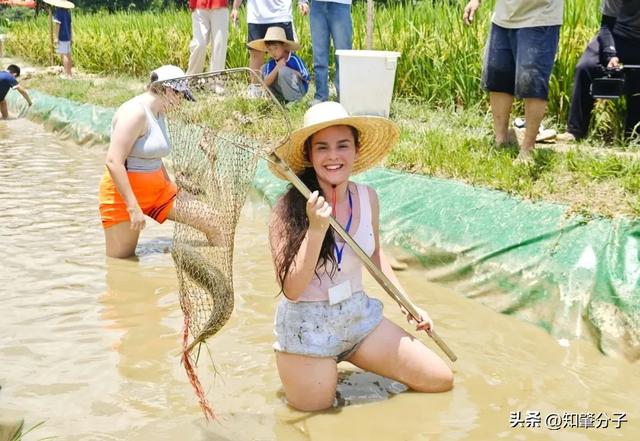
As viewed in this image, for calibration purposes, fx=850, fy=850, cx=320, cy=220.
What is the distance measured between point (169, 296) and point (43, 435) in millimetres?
1618

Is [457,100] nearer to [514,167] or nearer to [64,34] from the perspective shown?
[514,167]

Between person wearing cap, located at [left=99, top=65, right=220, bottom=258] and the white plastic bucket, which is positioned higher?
the white plastic bucket

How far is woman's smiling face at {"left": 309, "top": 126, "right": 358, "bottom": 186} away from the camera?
3146 millimetres

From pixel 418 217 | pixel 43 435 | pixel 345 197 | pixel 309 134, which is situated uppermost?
pixel 309 134

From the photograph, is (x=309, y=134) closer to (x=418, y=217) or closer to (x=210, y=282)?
(x=210, y=282)

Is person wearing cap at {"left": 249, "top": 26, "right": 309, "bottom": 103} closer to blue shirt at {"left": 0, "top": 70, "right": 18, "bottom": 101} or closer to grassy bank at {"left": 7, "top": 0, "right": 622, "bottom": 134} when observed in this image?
grassy bank at {"left": 7, "top": 0, "right": 622, "bottom": 134}

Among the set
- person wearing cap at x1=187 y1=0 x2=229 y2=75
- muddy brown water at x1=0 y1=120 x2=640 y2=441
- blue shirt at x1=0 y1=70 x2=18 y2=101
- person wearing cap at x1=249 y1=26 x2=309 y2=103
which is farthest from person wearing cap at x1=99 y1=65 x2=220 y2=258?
blue shirt at x1=0 y1=70 x2=18 y2=101

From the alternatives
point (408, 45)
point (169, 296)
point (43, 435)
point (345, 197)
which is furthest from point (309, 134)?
point (408, 45)

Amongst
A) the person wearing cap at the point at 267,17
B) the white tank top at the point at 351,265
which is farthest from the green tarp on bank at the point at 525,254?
the person wearing cap at the point at 267,17

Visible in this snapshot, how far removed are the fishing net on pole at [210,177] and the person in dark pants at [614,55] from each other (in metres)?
3.56

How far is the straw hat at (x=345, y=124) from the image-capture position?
3.06m

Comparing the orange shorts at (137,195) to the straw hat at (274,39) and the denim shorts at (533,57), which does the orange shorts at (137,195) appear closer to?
the denim shorts at (533,57)

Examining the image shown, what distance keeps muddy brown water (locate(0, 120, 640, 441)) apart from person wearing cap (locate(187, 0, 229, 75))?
14.1 feet

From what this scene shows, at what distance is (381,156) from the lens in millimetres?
3469
